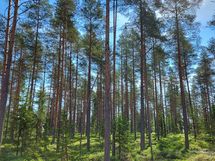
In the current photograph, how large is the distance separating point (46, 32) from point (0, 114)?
9919 millimetres

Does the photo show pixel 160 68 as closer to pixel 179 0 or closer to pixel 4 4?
pixel 179 0

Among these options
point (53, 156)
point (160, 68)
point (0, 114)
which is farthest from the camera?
point (160, 68)

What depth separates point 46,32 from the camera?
16891 mm

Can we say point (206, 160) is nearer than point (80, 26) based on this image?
Yes

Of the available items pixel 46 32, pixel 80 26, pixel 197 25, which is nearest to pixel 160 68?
pixel 197 25

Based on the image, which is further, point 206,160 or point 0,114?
point 206,160

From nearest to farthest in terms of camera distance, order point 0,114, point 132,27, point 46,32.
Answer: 1. point 0,114
2. point 132,27
3. point 46,32

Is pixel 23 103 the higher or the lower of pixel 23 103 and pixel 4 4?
the lower

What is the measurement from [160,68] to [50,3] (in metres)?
14.7

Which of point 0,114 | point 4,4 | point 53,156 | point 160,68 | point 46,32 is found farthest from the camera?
point 160,68

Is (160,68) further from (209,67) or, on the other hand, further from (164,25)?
(164,25)

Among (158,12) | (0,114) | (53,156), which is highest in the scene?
(158,12)

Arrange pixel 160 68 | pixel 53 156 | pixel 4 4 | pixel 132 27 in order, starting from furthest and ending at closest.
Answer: pixel 160 68, pixel 132 27, pixel 53 156, pixel 4 4

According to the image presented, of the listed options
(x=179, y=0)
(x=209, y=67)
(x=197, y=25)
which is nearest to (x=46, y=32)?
(x=179, y=0)
